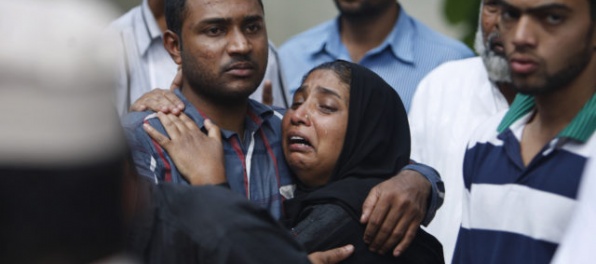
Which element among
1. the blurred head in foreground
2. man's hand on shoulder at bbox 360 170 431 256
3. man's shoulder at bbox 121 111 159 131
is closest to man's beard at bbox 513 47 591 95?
man's hand on shoulder at bbox 360 170 431 256

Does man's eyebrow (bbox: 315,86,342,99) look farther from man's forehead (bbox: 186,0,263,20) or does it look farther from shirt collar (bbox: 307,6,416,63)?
shirt collar (bbox: 307,6,416,63)

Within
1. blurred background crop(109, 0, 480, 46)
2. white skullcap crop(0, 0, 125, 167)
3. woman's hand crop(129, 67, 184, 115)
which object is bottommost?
blurred background crop(109, 0, 480, 46)

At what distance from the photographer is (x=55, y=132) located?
0.95 meters

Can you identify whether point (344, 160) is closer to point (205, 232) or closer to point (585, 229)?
point (585, 229)

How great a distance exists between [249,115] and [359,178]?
389 millimetres

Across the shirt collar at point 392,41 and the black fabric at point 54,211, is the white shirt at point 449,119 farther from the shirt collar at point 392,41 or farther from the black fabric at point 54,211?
the black fabric at point 54,211

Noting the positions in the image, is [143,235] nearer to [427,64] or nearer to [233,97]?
[233,97]

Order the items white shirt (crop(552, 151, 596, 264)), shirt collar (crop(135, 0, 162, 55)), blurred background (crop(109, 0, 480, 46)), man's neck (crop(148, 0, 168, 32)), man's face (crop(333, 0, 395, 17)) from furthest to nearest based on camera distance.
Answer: blurred background (crop(109, 0, 480, 46))
man's face (crop(333, 0, 395, 17))
man's neck (crop(148, 0, 168, 32))
shirt collar (crop(135, 0, 162, 55))
white shirt (crop(552, 151, 596, 264))

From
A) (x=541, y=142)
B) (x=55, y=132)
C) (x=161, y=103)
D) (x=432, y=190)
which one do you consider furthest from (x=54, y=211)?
(x=432, y=190)

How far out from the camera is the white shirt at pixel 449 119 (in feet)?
12.6

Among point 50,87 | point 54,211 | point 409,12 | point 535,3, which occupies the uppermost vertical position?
point 50,87

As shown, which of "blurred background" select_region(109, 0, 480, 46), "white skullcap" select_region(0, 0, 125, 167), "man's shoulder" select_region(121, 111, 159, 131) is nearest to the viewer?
"white skullcap" select_region(0, 0, 125, 167)

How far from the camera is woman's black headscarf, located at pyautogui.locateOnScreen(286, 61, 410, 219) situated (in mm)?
2963

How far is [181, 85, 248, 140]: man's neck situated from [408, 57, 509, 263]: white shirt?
3.68ft
